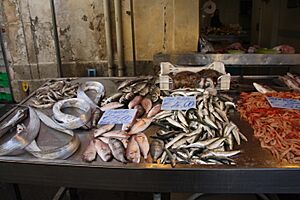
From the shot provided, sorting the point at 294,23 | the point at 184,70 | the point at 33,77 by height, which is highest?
the point at 294,23

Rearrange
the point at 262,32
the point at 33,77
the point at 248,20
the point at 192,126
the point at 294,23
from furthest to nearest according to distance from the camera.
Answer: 1. the point at 248,20
2. the point at 262,32
3. the point at 294,23
4. the point at 33,77
5. the point at 192,126

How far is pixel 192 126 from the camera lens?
1.54 m

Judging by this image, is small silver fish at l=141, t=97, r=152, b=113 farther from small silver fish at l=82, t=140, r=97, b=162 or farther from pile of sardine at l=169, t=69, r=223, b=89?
small silver fish at l=82, t=140, r=97, b=162

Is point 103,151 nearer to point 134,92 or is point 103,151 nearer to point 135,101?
point 135,101

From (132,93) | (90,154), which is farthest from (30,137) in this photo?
(132,93)

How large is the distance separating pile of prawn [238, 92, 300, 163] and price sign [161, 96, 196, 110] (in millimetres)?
359

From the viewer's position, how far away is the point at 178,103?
178 centimetres

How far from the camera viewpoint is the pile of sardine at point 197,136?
1300 mm

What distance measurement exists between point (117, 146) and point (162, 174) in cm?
30

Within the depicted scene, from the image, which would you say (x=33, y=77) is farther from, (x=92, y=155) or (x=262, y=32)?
(x=262, y=32)

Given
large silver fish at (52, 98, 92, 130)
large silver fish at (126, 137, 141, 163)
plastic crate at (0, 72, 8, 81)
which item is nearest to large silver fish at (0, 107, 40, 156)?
large silver fish at (52, 98, 92, 130)

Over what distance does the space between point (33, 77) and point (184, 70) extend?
3293 mm

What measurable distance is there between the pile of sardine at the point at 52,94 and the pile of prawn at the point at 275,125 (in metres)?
1.42

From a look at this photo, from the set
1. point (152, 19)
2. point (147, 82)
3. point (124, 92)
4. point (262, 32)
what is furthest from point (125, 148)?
point (262, 32)
